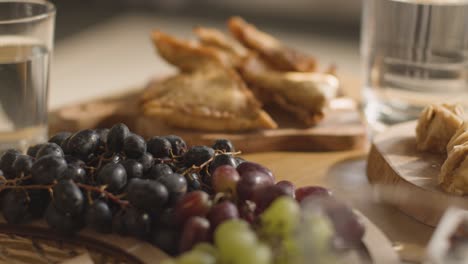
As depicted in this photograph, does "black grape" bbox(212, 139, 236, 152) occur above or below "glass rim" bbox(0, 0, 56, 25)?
below

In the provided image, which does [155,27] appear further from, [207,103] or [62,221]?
[62,221]

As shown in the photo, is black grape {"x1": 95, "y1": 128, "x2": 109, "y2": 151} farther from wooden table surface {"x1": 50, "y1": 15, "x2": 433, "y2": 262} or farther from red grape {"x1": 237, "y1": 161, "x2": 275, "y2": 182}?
wooden table surface {"x1": 50, "y1": 15, "x2": 433, "y2": 262}

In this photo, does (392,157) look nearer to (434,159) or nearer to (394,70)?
(434,159)

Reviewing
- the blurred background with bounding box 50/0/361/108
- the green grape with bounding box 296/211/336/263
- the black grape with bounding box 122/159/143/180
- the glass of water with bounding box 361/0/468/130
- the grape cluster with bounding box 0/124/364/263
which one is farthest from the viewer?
the blurred background with bounding box 50/0/361/108

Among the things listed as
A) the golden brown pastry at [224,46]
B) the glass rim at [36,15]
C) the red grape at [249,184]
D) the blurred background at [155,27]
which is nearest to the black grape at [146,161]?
the red grape at [249,184]

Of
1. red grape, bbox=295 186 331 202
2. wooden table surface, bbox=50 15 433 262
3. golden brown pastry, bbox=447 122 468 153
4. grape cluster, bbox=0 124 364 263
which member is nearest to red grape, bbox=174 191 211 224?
grape cluster, bbox=0 124 364 263

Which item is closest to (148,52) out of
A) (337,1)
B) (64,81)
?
(64,81)

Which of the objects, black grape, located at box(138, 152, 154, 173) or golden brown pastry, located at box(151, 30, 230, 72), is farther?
golden brown pastry, located at box(151, 30, 230, 72)

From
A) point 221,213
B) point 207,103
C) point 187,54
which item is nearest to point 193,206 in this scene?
point 221,213
